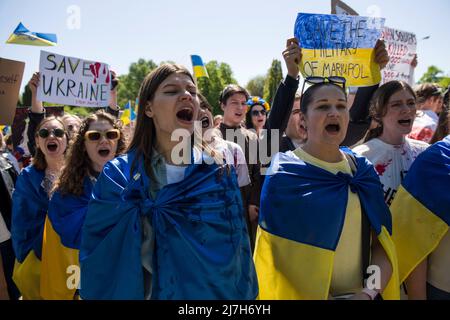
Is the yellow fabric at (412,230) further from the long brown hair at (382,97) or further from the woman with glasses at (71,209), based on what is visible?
the woman with glasses at (71,209)

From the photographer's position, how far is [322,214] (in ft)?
6.84

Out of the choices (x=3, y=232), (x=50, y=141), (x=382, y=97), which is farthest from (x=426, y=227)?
(x=3, y=232)

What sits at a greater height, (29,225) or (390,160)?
(390,160)

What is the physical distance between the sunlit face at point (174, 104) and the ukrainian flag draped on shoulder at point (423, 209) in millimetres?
1500

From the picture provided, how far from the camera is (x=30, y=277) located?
3143 mm

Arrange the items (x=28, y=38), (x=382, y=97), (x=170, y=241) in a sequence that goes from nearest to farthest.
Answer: (x=170, y=241), (x=382, y=97), (x=28, y=38)

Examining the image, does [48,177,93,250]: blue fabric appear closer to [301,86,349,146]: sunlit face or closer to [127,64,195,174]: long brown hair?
[127,64,195,174]: long brown hair

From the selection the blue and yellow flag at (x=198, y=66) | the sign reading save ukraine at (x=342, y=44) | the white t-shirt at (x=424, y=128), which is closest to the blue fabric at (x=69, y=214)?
the sign reading save ukraine at (x=342, y=44)

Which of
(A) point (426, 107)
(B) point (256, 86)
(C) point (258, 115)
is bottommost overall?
(C) point (258, 115)

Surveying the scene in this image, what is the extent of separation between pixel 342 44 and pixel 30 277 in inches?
129

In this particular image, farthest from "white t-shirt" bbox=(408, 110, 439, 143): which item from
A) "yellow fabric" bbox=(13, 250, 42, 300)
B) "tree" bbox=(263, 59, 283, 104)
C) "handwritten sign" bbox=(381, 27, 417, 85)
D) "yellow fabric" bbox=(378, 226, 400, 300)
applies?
"tree" bbox=(263, 59, 283, 104)

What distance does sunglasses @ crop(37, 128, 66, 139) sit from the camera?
3527mm

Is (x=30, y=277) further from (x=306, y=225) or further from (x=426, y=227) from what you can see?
(x=426, y=227)
